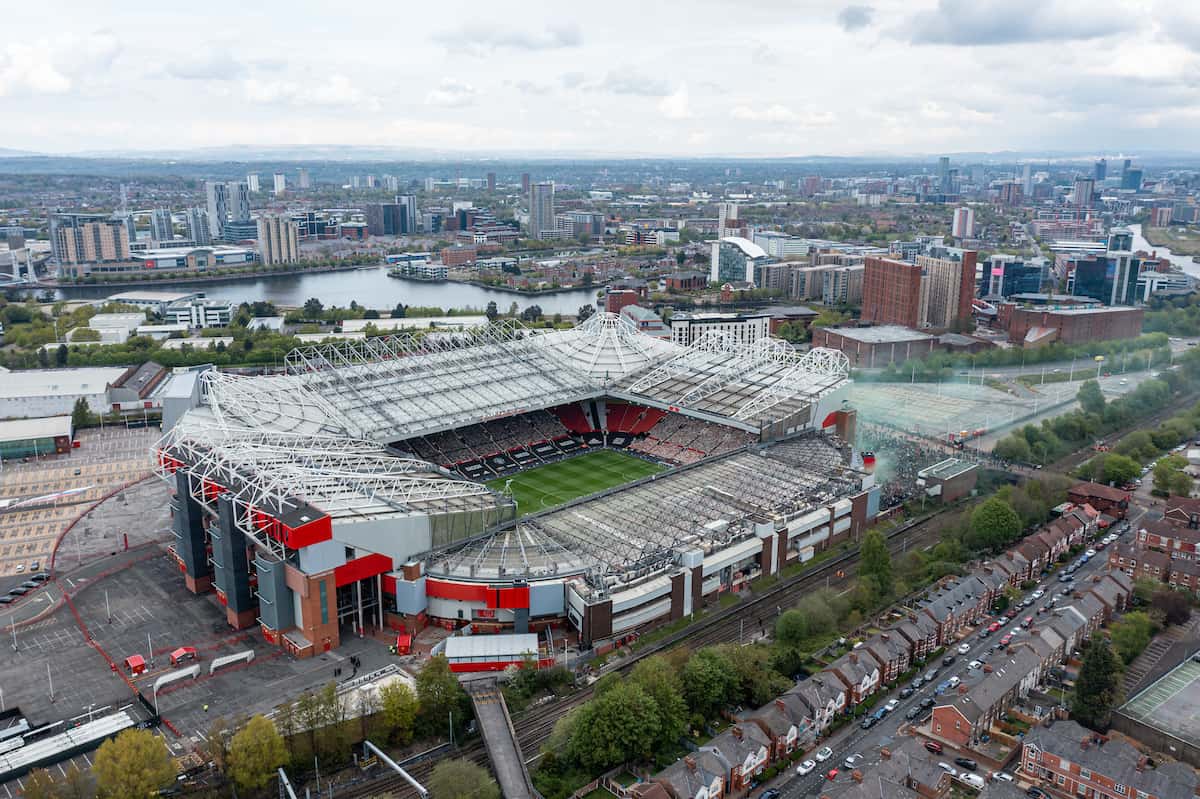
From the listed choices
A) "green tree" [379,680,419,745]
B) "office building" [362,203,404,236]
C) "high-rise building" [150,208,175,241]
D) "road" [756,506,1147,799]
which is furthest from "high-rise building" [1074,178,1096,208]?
"green tree" [379,680,419,745]

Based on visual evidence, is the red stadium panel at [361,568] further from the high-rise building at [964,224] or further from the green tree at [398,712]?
the high-rise building at [964,224]

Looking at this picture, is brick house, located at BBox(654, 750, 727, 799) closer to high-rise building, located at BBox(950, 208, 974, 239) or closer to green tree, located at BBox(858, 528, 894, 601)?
green tree, located at BBox(858, 528, 894, 601)

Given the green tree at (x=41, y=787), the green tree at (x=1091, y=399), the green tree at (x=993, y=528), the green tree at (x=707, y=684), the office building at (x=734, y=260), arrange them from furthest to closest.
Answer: the office building at (x=734, y=260) < the green tree at (x=1091, y=399) < the green tree at (x=993, y=528) < the green tree at (x=707, y=684) < the green tree at (x=41, y=787)

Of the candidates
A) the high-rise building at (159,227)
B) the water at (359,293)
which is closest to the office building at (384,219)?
the high-rise building at (159,227)

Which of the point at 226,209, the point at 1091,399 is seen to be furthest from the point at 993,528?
the point at 226,209

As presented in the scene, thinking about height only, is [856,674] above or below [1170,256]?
below

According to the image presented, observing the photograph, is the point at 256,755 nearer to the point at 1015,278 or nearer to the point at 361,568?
the point at 361,568
